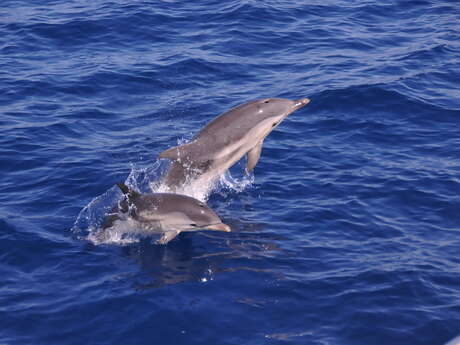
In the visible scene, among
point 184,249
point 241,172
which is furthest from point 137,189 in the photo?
point 184,249

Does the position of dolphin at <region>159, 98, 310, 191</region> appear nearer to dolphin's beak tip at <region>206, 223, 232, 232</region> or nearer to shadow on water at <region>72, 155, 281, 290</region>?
shadow on water at <region>72, 155, 281, 290</region>

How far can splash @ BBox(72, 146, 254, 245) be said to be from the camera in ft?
39.2

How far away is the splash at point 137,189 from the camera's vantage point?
11953mm

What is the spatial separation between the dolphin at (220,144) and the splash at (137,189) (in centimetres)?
20

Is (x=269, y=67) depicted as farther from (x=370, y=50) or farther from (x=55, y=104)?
(x=55, y=104)

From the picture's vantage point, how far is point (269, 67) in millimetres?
18984

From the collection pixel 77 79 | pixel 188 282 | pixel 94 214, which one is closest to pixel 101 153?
pixel 94 214

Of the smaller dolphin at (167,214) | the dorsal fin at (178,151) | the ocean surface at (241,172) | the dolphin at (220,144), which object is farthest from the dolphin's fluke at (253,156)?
the smaller dolphin at (167,214)

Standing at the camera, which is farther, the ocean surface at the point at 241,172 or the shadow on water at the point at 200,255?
the shadow on water at the point at 200,255

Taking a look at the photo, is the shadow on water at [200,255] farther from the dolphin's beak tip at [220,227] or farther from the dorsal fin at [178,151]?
the dorsal fin at [178,151]

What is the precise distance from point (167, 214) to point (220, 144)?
180 cm

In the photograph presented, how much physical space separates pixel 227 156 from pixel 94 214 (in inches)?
93.7

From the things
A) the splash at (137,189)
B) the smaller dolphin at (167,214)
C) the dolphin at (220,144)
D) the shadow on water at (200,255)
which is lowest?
the shadow on water at (200,255)

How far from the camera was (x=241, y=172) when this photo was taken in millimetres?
14391
